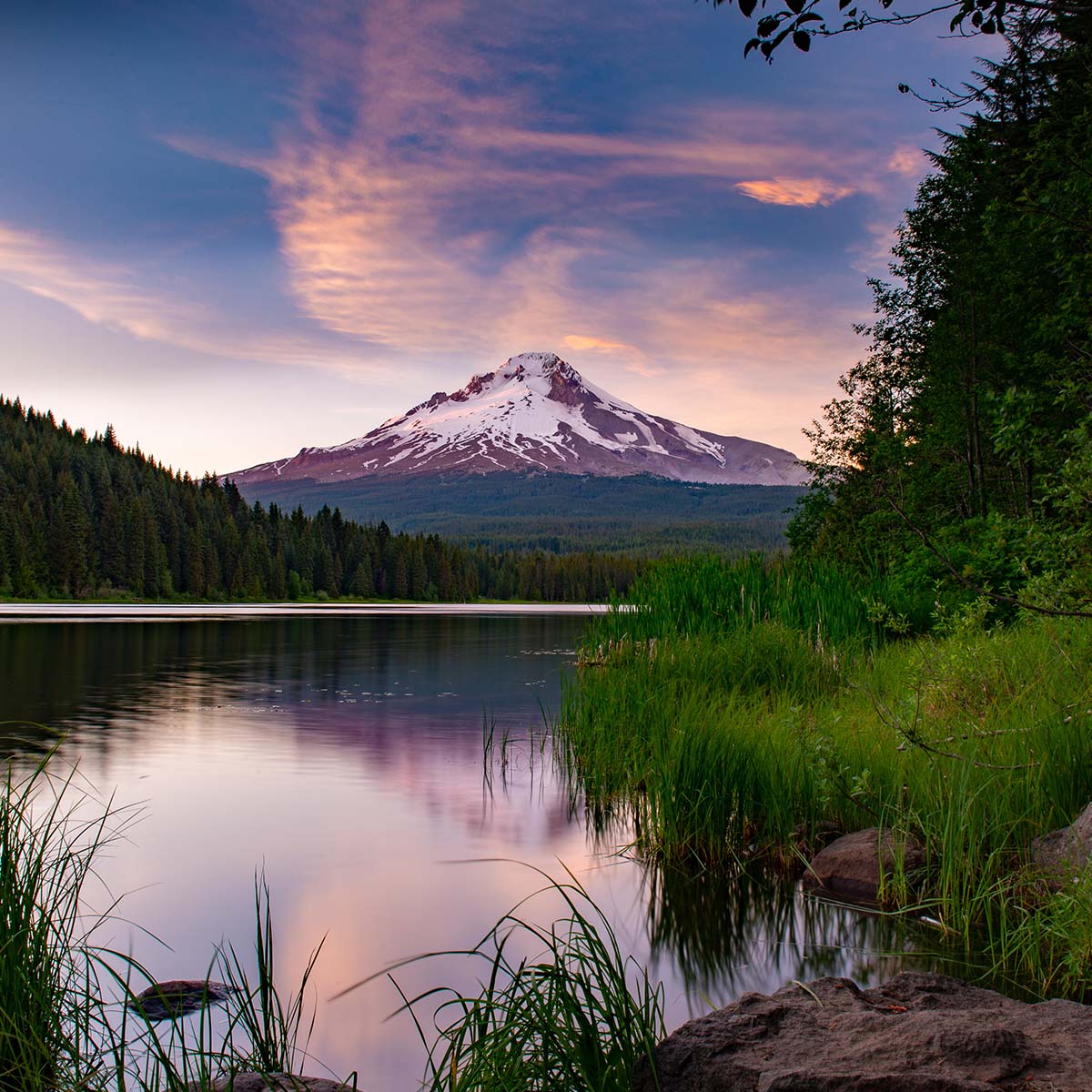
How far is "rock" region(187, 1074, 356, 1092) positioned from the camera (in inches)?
129

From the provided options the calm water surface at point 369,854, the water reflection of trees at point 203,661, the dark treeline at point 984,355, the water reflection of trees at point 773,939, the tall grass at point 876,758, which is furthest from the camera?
the water reflection of trees at point 203,661

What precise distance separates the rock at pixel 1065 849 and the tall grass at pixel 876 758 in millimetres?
185

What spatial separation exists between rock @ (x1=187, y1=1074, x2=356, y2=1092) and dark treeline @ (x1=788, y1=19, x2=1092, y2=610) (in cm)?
596

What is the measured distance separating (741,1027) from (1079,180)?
11.5 metres

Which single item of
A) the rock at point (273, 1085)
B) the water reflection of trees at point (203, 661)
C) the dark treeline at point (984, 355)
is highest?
the dark treeline at point (984, 355)

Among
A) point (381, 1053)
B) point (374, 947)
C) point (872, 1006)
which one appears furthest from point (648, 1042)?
point (374, 947)

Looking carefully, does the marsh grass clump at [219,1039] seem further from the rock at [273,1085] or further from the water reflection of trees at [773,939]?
the water reflection of trees at [773,939]

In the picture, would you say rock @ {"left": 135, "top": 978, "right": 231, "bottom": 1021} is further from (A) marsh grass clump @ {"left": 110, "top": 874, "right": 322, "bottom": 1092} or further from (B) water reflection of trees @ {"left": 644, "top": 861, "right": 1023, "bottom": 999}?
(B) water reflection of trees @ {"left": 644, "top": 861, "right": 1023, "bottom": 999}

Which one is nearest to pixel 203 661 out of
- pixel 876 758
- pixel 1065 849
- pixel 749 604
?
pixel 749 604

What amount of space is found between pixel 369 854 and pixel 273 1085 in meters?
5.58

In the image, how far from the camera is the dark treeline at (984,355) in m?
11.4

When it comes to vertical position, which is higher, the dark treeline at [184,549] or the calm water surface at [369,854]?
the dark treeline at [184,549]

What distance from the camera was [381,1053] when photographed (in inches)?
184

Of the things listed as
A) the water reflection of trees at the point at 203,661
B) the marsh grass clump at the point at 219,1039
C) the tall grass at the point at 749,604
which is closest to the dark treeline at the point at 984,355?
the tall grass at the point at 749,604
